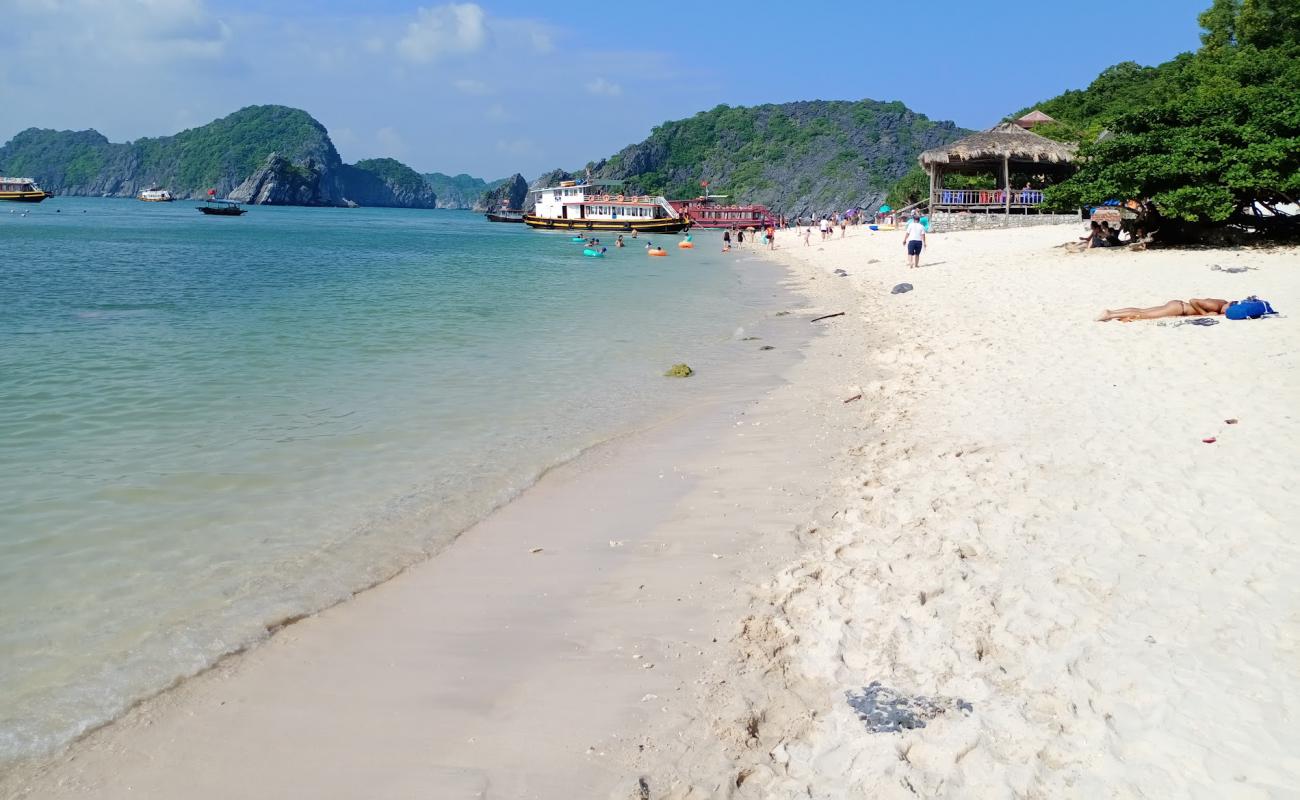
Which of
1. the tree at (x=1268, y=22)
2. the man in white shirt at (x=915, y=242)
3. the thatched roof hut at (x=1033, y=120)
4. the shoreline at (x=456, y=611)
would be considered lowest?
the shoreline at (x=456, y=611)

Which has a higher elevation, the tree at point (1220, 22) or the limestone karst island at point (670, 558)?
the tree at point (1220, 22)

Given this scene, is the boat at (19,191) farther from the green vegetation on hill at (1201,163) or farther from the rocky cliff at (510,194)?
the green vegetation on hill at (1201,163)

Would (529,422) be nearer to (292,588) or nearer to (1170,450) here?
(292,588)

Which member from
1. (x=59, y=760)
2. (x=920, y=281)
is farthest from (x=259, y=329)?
(x=920, y=281)

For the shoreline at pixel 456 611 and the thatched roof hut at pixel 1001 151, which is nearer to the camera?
the shoreline at pixel 456 611

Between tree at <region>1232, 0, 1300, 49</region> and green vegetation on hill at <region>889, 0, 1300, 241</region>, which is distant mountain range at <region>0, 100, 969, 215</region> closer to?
tree at <region>1232, 0, 1300, 49</region>

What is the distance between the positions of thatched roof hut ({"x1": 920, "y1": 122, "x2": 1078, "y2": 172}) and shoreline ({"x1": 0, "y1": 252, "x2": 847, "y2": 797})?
93.1 feet

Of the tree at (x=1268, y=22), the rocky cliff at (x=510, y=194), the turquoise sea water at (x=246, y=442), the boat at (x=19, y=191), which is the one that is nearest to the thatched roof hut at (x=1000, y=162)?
the tree at (x=1268, y=22)

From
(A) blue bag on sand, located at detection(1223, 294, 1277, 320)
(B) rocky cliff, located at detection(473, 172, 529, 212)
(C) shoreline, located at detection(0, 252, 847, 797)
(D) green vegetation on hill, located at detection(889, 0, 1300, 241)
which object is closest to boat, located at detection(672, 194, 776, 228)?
(D) green vegetation on hill, located at detection(889, 0, 1300, 241)

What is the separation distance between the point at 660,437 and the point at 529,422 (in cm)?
168

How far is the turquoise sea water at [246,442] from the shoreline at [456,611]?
18cm

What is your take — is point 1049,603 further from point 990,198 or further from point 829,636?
point 990,198

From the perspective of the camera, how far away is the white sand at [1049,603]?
3.27 meters

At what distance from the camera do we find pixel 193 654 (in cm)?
459
